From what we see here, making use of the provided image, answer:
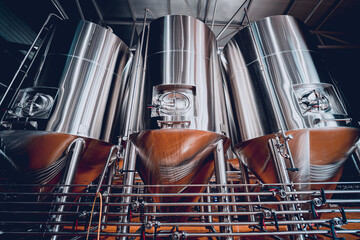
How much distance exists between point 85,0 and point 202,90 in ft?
14.8

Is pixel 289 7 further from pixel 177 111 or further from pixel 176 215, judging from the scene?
pixel 176 215

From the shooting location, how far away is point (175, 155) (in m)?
1.81

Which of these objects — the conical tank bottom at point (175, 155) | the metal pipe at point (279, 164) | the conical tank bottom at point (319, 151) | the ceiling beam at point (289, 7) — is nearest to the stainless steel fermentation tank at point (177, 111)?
the conical tank bottom at point (175, 155)

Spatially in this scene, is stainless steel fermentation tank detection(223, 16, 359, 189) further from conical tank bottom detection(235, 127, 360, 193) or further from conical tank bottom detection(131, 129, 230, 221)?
conical tank bottom detection(131, 129, 230, 221)

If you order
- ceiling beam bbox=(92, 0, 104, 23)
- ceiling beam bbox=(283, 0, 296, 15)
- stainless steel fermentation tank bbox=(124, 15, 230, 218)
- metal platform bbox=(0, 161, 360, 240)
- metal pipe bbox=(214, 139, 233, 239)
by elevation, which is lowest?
metal platform bbox=(0, 161, 360, 240)

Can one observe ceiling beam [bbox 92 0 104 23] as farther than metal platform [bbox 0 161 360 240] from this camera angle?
Yes

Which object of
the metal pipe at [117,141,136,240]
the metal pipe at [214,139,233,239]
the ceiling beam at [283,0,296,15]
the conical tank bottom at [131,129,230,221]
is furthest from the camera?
the ceiling beam at [283,0,296,15]

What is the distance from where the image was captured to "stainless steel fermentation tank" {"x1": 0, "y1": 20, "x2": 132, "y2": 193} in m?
1.80

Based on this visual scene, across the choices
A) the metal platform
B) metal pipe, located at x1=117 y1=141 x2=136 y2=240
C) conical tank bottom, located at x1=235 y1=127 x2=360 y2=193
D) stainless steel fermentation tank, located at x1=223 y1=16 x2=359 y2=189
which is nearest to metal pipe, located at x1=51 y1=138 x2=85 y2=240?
the metal platform

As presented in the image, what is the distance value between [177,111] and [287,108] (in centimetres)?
121

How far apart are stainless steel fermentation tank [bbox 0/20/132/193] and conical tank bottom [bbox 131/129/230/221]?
2.15ft

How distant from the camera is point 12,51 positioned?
12.8 feet

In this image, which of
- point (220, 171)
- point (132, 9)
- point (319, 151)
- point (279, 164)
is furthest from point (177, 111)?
point (132, 9)

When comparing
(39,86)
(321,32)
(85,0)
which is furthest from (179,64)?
(321,32)
